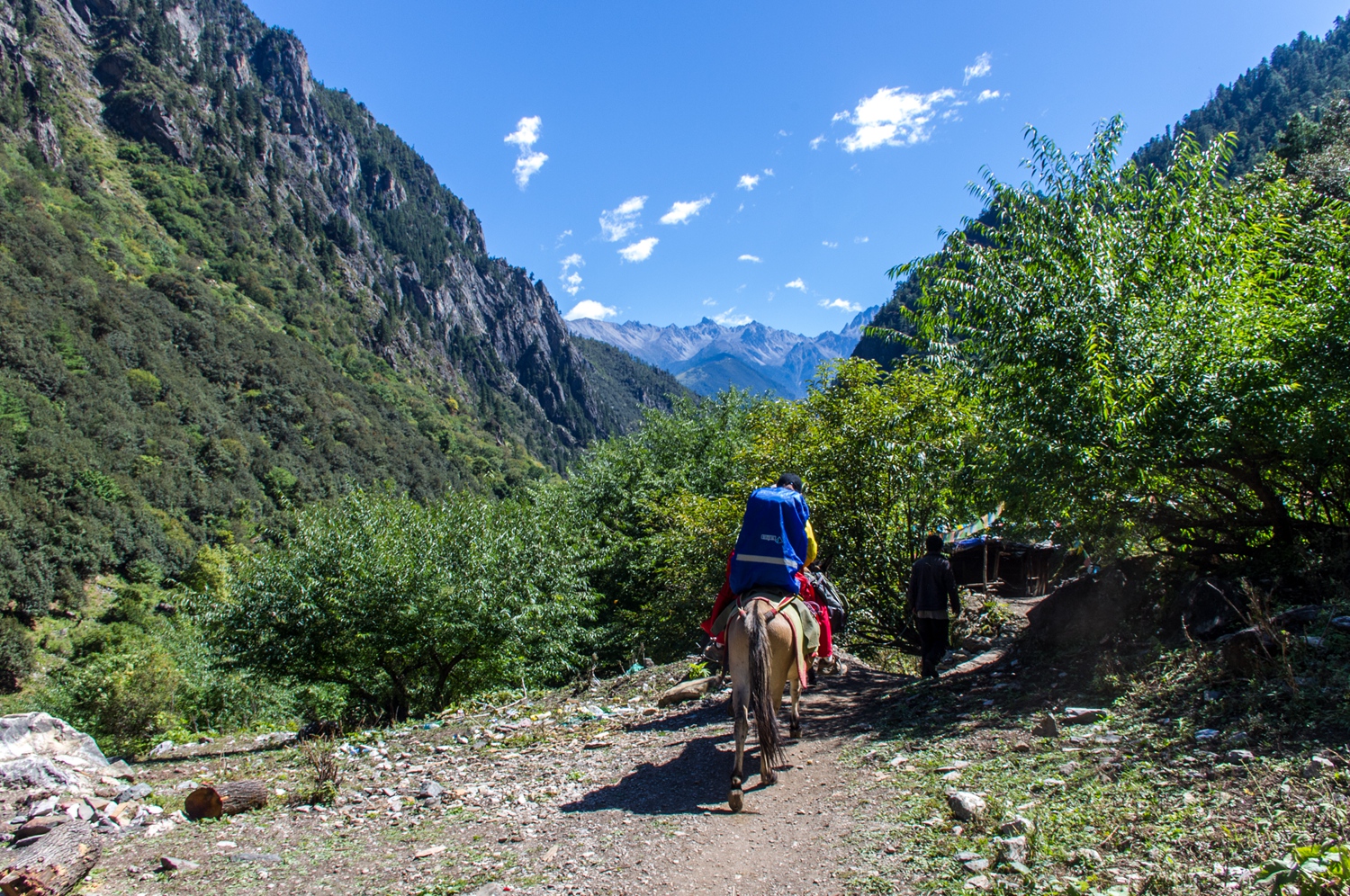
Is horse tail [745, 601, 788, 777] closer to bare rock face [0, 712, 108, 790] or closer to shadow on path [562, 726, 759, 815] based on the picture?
shadow on path [562, 726, 759, 815]

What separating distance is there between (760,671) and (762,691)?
0.51ft

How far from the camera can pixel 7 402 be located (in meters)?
72.5

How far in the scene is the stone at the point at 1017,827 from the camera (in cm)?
382

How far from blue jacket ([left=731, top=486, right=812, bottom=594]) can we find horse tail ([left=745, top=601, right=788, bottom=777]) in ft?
1.66

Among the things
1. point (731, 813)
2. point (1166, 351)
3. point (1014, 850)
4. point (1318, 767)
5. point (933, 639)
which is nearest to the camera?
point (1014, 850)

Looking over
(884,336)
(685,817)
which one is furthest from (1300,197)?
(685,817)

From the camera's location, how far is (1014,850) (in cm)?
360

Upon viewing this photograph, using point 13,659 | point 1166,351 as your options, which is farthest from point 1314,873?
point 13,659

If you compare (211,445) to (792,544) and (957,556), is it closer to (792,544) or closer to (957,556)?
(957,556)

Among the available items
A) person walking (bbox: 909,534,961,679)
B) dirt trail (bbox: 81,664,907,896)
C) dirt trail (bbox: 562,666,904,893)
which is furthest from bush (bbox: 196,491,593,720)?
person walking (bbox: 909,534,961,679)

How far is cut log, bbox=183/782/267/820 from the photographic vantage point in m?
6.30

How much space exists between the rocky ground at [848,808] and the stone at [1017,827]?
0.06ft

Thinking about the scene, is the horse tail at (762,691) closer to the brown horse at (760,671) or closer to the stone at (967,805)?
the brown horse at (760,671)

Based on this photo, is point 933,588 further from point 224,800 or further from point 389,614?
point 389,614
